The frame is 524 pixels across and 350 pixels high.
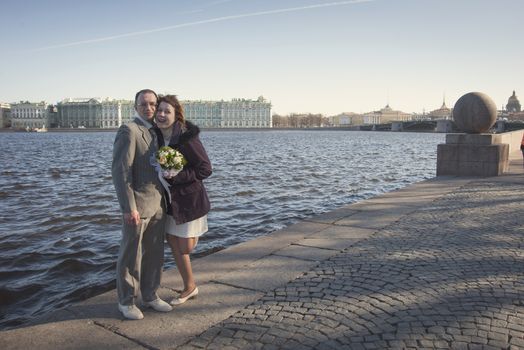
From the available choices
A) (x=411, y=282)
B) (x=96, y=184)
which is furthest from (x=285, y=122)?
(x=411, y=282)

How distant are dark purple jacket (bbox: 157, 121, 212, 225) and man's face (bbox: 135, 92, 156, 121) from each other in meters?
0.15

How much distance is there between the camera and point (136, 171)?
9.99 ft

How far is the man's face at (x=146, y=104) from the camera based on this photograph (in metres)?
3.09

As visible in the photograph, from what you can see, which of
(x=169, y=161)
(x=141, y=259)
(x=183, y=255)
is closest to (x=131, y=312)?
(x=141, y=259)

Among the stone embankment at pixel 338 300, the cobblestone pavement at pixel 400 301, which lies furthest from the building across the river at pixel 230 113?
the cobblestone pavement at pixel 400 301

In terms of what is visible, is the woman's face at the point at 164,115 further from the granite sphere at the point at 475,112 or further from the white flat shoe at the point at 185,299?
the granite sphere at the point at 475,112

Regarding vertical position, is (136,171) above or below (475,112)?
below

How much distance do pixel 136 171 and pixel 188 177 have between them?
345 millimetres

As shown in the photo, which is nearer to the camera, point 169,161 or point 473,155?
point 169,161

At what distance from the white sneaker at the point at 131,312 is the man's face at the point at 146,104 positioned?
1262 mm

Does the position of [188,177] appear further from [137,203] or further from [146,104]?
[146,104]

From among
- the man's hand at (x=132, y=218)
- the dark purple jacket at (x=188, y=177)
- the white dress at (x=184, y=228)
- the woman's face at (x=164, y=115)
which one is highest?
the woman's face at (x=164, y=115)

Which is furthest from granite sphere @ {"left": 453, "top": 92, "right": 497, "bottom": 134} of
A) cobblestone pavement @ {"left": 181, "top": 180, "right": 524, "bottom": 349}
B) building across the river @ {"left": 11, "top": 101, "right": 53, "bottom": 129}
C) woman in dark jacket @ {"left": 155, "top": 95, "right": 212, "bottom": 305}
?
building across the river @ {"left": 11, "top": 101, "right": 53, "bottom": 129}

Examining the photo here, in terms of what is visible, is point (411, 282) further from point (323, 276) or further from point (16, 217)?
point (16, 217)
